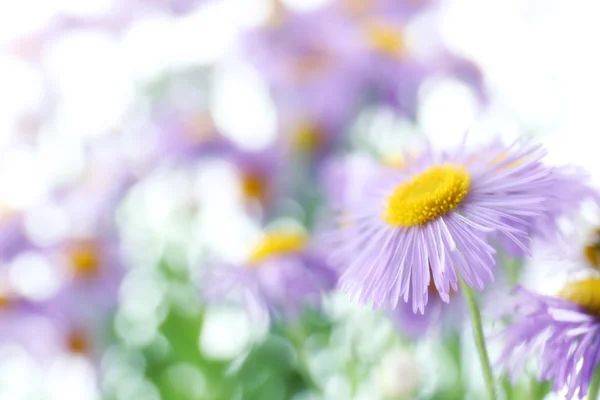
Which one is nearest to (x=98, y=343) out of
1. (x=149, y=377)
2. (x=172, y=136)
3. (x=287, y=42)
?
(x=149, y=377)

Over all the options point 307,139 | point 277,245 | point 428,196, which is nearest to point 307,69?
point 307,139

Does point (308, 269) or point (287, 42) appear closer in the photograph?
point (308, 269)

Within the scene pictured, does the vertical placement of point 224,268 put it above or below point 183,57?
below

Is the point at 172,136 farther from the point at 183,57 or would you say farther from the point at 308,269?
the point at 308,269

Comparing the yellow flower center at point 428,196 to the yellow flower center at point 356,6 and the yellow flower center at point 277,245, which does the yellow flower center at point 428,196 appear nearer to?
the yellow flower center at point 277,245

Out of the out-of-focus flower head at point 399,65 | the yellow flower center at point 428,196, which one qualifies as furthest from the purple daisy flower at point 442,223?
the out-of-focus flower head at point 399,65

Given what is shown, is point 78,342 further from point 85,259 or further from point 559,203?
point 559,203
